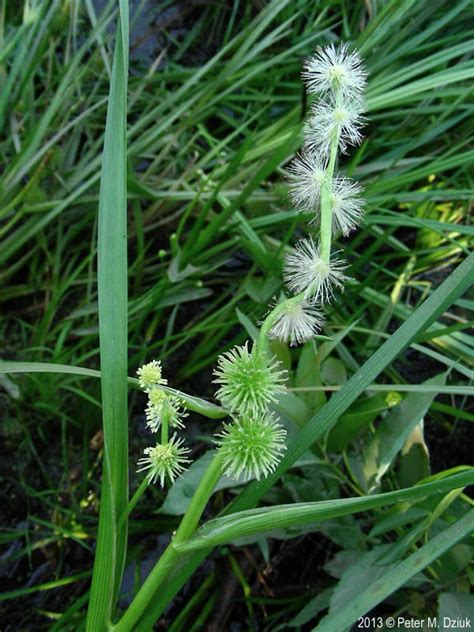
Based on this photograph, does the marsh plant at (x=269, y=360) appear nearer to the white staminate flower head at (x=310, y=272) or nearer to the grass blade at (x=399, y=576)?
the white staminate flower head at (x=310, y=272)

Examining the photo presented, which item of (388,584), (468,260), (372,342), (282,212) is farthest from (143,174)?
(388,584)

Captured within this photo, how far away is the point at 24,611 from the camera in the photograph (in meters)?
1.45

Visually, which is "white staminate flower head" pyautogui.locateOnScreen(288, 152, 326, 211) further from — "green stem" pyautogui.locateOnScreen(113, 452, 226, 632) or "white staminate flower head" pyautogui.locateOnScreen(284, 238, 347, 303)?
"green stem" pyautogui.locateOnScreen(113, 452, 226, 632)

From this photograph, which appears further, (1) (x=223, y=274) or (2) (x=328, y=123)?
(1) (x=223, y=274)

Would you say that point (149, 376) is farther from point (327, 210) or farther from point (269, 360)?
point (327, 210)

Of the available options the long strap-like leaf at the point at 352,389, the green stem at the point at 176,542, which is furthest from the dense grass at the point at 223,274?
the green stem at the point at 176,542

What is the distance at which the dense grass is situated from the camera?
1.36m

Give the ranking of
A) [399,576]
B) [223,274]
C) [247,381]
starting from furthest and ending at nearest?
1. [223,274]
2. [399,576]
3. [247,381]

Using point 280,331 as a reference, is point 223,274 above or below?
above

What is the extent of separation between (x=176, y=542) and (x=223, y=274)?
1.10 metres

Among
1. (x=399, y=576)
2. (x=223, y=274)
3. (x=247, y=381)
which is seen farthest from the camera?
(x=223, y=274)

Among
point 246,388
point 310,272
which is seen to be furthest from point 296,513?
point 310,272

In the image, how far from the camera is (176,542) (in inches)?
31.9

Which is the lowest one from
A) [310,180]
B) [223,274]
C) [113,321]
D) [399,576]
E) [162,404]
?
[399,576]
